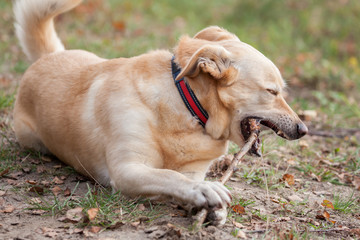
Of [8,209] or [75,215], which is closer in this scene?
[75,215]

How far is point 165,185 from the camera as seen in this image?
2855 mm

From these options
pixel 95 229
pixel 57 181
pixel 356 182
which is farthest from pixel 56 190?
pixel 356 182

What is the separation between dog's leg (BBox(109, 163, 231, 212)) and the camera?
2670 millimetres

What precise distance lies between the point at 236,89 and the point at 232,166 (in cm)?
54

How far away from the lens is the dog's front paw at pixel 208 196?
8.67ft

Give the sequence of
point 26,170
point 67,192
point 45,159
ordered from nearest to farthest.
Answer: point 67,192 → point 26,170 → point 45,159

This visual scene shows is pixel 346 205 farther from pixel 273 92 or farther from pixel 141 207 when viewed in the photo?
pixel 141 207

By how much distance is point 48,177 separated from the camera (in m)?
3.68

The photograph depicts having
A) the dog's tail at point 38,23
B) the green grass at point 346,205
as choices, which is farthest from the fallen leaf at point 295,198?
the dog's tail at point 38,23

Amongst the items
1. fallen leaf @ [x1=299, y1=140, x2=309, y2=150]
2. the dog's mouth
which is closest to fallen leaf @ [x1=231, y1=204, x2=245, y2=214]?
the dog's mouth

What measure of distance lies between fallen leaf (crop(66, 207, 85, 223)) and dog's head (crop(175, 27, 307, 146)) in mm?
1037

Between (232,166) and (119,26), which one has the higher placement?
(119,26)

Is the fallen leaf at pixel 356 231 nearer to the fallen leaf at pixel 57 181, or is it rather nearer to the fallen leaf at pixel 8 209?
the fallen leaf at pixel 57 181

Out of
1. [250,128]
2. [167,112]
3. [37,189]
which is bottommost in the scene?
[37,189]
